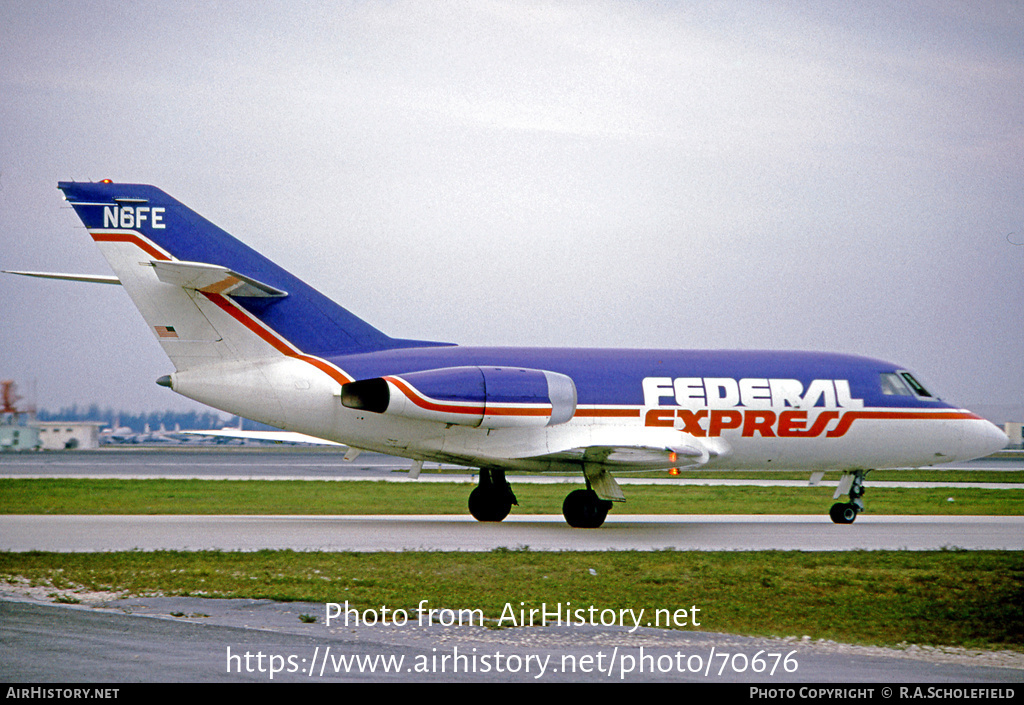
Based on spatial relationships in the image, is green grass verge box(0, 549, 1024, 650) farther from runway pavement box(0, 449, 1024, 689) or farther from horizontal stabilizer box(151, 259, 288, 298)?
horizontal stabilizer box(151, 259, 288, 298)

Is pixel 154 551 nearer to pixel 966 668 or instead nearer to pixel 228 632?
pixel 228 632

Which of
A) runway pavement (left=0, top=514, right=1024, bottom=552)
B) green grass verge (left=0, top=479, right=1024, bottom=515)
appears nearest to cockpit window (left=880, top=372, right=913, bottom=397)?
runway pavement (left=0, top=514, right=1024, bottom=552)

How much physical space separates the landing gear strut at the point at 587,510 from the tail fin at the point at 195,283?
19.4ft

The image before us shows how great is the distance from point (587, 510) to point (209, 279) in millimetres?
8876

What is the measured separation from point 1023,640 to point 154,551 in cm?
1183

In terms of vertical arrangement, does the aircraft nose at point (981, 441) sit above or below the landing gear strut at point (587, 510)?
above

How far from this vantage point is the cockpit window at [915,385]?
2562cm

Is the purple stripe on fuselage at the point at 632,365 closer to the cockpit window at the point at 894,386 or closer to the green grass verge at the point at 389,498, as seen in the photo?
the cockpit window at the point at 894,386

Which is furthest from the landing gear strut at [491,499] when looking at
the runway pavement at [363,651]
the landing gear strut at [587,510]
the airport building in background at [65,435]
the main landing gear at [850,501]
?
the airport building in background at [65,435]

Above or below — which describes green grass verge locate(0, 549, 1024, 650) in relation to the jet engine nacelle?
below

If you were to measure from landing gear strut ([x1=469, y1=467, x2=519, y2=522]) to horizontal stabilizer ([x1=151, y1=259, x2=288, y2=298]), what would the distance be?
6.16 metres

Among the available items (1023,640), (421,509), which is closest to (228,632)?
(1023,640)

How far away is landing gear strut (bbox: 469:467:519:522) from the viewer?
76.3 ft

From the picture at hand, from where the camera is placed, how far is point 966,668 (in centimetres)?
912
